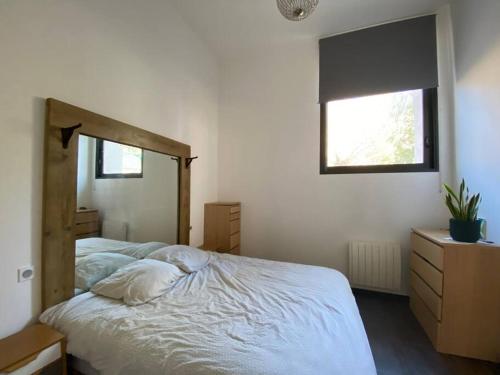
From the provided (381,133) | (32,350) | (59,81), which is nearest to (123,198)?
(59,81)

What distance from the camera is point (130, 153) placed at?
186 cm

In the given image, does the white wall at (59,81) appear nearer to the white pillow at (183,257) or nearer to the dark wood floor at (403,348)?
the white pillow at (183,257)

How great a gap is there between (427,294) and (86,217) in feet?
9.10

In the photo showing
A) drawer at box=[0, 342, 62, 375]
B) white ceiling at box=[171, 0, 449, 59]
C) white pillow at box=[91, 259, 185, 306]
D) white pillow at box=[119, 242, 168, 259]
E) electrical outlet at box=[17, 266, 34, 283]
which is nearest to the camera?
drawer at box=[0, 342, 62, 375]

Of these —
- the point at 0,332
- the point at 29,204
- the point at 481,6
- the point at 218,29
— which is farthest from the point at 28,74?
the point at 481,6

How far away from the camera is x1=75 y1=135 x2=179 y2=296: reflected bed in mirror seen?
1.46 metres

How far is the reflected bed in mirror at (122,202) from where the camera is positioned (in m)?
1.46

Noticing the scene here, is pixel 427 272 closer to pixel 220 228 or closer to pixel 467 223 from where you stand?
pixel 467 223

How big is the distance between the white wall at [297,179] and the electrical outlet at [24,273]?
2170mm

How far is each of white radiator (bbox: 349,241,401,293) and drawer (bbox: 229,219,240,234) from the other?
1.41 meters

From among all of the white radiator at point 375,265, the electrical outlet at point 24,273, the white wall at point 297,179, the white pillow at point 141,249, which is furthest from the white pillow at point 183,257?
the white radiator at point 375,265

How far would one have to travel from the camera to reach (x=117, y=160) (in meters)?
1.73

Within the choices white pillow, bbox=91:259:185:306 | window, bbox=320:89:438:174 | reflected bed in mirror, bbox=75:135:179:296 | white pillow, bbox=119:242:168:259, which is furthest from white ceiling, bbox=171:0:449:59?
white pillow, bbox=91:259:185:306

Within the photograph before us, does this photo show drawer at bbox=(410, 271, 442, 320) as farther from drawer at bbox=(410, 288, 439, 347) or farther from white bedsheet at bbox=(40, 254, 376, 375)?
white bedsheet at bbox=(40, 254, 376, 375)
